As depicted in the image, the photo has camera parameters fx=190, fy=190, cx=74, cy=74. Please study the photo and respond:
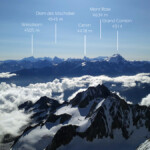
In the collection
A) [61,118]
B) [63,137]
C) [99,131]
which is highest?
[99,131]

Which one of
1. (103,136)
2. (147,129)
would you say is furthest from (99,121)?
(147,129)

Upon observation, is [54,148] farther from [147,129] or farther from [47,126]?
[147,129]

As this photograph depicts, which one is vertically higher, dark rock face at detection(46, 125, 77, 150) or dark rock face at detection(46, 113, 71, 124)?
dark rock face at detection(46, 125, 77, 150)

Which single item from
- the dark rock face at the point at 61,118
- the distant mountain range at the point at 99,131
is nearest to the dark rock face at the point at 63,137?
the distant mountain range at the point at 99,131

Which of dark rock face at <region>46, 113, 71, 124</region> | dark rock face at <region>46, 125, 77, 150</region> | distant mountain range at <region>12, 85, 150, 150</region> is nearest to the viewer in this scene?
dark rock face at <region>46, 125, 77, 150</region>

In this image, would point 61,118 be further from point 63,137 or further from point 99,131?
point 99,131

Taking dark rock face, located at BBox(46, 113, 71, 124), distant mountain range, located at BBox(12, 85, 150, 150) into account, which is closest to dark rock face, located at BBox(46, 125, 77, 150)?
distant mountain range, located at BBox(12, 85, 150, 150)

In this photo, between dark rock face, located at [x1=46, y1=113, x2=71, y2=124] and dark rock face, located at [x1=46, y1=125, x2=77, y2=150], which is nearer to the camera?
dark rock face, located at [x1=46, y1=125, x2=77, y2=150]

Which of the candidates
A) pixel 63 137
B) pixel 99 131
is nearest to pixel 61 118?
pixel 63 137

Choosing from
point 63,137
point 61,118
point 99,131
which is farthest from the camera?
point 61,118

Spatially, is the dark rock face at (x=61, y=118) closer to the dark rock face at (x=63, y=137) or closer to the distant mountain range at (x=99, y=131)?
the distant mountain range at (x=99, y=131)

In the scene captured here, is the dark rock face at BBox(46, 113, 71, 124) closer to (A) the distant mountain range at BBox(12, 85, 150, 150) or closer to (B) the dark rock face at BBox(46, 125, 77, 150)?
(A) the distant mountain range at BBox(12, 85, 150, 150)
